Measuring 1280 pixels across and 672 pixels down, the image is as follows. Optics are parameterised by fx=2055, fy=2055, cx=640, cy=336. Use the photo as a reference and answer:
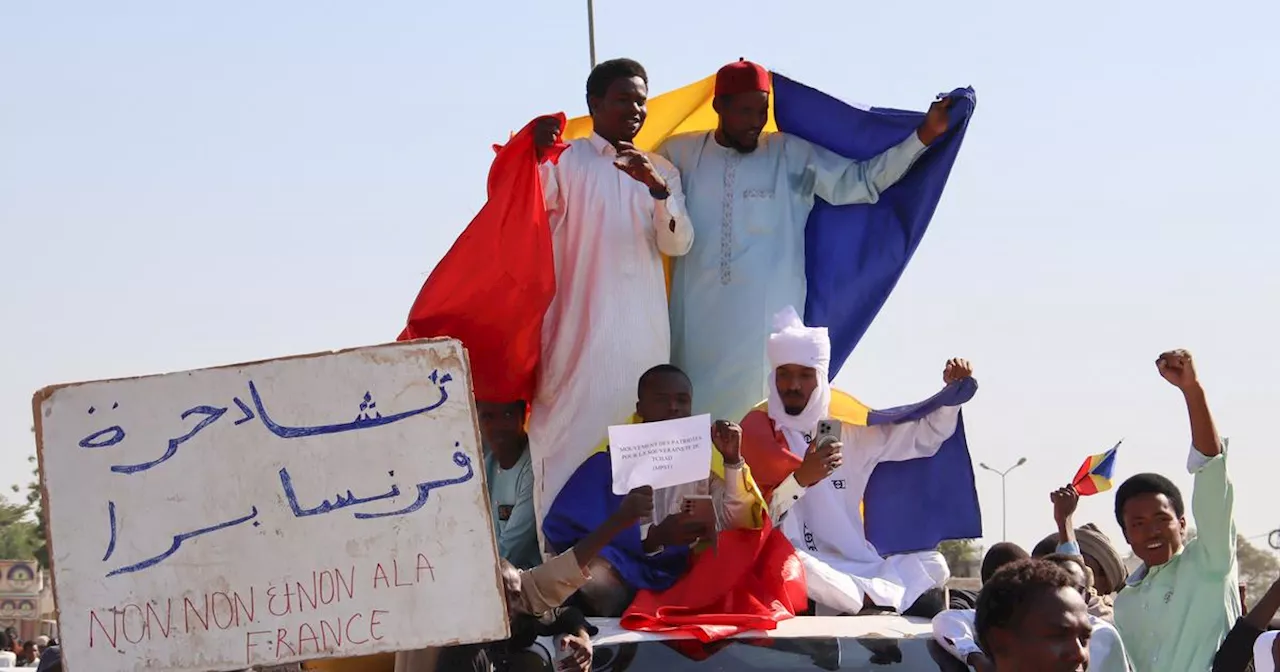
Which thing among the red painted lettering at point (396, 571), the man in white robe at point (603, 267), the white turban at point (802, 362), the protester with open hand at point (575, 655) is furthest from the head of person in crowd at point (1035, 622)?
the man in white robe at point (603, 267)

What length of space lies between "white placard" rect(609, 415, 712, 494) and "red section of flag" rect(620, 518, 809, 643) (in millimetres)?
277

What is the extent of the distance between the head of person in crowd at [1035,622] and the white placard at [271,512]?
1195 millimetres

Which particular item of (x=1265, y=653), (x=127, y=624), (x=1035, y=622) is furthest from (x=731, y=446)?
(x=127, y=624)

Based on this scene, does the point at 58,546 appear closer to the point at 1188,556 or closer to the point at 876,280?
the point at 1188,556

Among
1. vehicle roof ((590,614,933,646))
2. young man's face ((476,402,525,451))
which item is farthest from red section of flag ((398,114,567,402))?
vehicle roof ((590,614,933,646))

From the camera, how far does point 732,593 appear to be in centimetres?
594

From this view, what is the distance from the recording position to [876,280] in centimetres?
786

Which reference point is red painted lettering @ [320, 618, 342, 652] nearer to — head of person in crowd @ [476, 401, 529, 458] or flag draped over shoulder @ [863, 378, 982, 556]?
head of person in crowd @ [476, 401, 529, 458]

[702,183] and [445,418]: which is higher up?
[702,183]

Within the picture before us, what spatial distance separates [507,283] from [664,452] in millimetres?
1408

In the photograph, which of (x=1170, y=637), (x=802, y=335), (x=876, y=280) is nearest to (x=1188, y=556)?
(x=1170, y=637)

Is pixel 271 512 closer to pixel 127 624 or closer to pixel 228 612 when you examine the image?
pixel 228 612

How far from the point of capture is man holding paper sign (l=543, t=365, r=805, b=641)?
5.91m

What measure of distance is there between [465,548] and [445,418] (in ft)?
1.07
